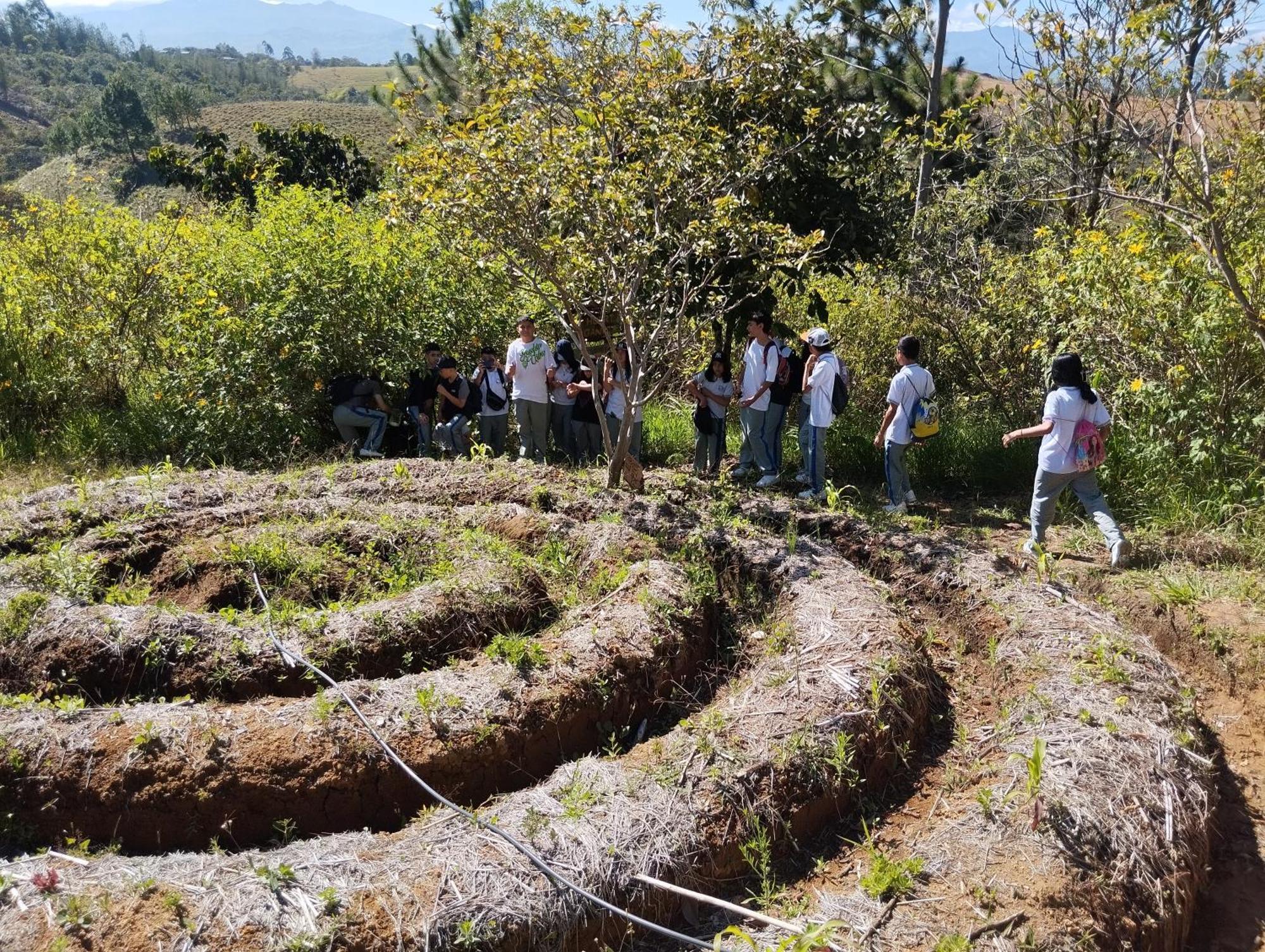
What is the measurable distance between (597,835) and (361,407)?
6.55 metres

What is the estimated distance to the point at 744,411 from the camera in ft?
27.0

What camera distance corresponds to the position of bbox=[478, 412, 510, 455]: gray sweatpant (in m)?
9.25

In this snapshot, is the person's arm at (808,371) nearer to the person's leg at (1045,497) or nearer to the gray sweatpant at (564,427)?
the person's leg at (1045,497)

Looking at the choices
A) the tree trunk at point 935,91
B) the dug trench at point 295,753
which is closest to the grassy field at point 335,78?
the tree trunk at point 935,91

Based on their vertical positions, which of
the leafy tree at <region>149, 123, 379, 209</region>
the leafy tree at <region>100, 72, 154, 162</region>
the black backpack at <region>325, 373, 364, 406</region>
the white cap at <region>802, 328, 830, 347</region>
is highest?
the leafy tree at <region>100, 72, 154, 162</region>

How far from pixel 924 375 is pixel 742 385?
63.3 inches

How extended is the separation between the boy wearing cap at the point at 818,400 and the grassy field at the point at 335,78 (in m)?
120

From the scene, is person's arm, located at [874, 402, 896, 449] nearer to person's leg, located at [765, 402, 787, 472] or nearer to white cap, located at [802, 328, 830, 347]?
white cap, located at [802, 328, 830, 347]

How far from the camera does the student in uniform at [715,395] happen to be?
27.5ft

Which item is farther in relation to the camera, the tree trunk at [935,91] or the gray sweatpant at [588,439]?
the tree trunk at [935,91]

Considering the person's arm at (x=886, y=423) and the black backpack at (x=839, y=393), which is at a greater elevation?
the black backpack at (x=839, y=393)

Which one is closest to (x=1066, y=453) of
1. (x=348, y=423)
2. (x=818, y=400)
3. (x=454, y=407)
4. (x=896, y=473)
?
(x=896, y=473)

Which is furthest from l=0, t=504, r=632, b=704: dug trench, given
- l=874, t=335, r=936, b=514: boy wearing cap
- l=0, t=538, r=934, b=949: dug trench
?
l=874, t=335, r=936, b=514: boy wearing cap

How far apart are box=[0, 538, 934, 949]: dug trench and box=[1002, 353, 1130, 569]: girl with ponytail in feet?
6.43
